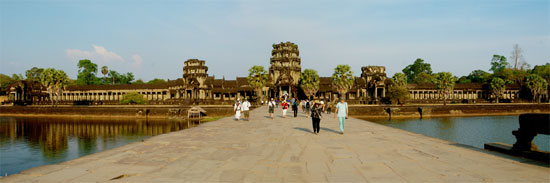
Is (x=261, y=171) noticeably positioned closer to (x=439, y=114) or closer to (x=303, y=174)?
(x=303, y=174)

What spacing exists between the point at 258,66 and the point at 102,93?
52776 mm

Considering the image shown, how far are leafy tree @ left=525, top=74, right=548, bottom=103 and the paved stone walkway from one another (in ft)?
245

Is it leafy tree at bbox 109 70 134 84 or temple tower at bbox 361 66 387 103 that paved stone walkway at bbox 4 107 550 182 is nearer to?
temple tower at bbox 361 66 387 103

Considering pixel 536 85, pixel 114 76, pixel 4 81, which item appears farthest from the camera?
pixel 114 76

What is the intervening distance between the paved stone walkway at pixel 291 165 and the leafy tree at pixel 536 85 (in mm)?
74776

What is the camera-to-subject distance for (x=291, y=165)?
7512 millimetres

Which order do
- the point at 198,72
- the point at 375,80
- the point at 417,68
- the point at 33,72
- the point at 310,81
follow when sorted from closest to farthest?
the point at 310,81 < the point at 375,80 < the point at 198,72 < the point at 33,72 < the point at 417,68

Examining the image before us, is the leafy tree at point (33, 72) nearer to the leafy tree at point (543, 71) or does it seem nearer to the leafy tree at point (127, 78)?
the leafy tree at point (127, 78)

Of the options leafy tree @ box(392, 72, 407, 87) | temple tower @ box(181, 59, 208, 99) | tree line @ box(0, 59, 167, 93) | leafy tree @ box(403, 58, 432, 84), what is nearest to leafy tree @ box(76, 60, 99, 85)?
tree line @ box(0, 59, 167, 93)

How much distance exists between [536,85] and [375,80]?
3312 cm

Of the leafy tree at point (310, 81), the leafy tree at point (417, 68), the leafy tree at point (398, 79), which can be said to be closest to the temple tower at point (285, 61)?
the leafy tree at point (310, 81)

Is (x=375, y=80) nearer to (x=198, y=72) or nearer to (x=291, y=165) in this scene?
(x=198, y=72)

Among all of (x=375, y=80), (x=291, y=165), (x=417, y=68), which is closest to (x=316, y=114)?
(x=291, y=165)

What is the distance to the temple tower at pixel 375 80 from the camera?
72.0 meters
